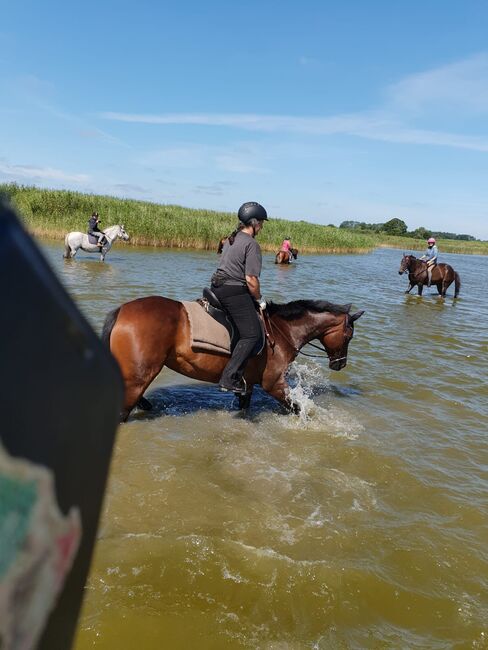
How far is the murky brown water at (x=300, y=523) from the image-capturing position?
9.39ft

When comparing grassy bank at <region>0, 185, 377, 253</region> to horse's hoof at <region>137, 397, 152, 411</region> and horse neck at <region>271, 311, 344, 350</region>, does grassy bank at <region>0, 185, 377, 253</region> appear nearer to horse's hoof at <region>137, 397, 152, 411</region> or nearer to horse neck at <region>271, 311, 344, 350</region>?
horse's hoof at <region>137, 397, 152, 411</region>

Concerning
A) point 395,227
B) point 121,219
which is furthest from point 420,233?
point 121,219

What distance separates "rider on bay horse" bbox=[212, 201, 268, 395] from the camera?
531 centimetres

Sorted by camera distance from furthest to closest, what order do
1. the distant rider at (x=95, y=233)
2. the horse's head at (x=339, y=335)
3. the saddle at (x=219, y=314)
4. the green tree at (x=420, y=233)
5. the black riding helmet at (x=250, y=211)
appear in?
the green tree at (x=420, y=233)
the distant rider at (x=95, y=233)
the horse's head at (x=339, y=335)
the saddle at (x=219, y=314)
the black riding helmet at (x=250, y=211)

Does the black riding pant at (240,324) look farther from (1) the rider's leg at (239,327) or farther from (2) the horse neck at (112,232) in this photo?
(2) the horse neck at (112,232)

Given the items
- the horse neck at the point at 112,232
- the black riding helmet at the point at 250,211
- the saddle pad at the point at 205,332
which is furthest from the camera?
the horse neck at the point at 112,232

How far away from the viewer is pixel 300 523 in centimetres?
388

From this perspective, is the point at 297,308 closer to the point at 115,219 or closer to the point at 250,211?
the point at 250,211

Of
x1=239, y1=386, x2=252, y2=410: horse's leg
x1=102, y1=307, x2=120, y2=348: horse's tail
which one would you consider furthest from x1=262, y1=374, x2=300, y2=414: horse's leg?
x1=102, y1=307, x2=120, y2=348: horse's tail

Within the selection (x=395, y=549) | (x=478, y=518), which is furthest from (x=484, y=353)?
(x=395, y=549)

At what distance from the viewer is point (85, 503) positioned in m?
0.77

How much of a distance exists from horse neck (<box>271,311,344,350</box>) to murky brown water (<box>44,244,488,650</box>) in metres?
1.04

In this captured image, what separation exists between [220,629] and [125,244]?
89.6 feet

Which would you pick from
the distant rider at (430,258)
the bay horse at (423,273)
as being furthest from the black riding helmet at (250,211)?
the distant rider at (430,258)
